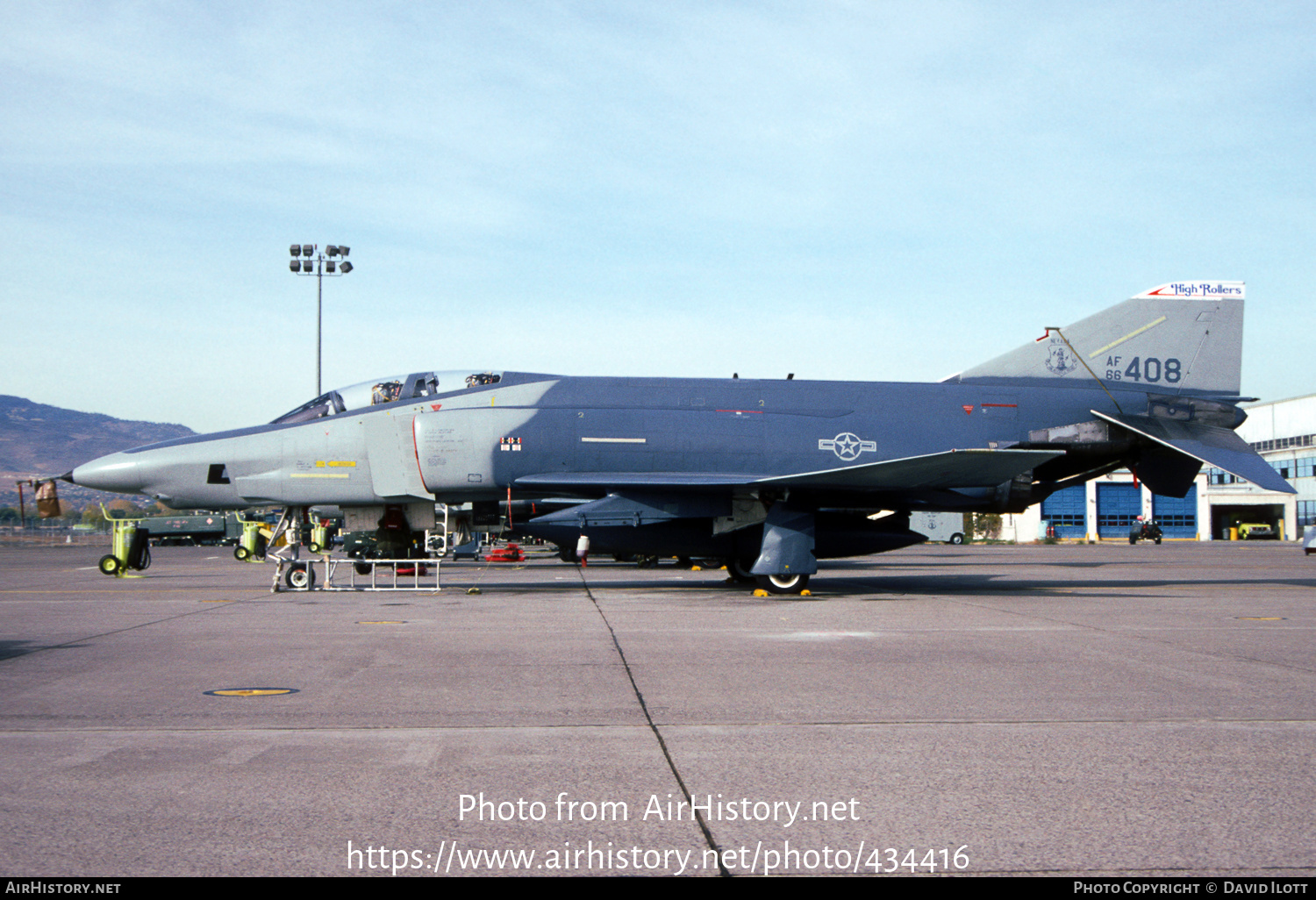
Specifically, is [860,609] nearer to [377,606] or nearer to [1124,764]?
[377,606]

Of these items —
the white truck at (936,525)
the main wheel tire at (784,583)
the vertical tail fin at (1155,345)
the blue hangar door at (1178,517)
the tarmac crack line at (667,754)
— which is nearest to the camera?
the tarmac crack line at (667,754)

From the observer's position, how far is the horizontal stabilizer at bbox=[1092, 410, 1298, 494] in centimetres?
1675

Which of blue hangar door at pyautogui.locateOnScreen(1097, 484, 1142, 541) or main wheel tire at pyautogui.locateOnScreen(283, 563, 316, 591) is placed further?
blue hangar door at pyautogui.locateOnScreen(1097, 484, 1142, 541)

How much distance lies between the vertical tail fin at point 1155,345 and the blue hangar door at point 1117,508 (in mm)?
60767

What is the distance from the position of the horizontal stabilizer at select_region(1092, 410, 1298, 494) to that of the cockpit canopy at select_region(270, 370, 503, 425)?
1155cm

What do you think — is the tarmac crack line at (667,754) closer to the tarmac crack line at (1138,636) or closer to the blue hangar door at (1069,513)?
the tarmac crack line at (1138,636)

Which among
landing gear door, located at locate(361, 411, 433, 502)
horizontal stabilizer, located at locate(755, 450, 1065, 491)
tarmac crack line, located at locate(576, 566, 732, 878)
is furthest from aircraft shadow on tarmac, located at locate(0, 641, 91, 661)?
horizontal stabilizer, located at locate(755, 450, 1065, 491)

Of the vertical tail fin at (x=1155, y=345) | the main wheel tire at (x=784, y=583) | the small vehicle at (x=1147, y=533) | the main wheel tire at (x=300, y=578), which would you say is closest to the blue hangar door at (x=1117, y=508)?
the small vehicle at (x=1147, y=533)

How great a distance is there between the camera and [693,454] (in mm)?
16547

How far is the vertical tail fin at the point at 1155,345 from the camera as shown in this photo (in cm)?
1847

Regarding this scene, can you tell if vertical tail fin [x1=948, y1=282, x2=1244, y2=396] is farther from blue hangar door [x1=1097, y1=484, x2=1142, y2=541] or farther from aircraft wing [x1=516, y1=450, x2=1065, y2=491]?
blue hangar door [x1=1097, y1=484, x2=1142, y2=541]

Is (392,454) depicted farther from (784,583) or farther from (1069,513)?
(1069,513)

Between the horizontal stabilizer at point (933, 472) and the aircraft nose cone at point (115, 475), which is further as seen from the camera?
the aircraft nose cone at point (115, 475)
